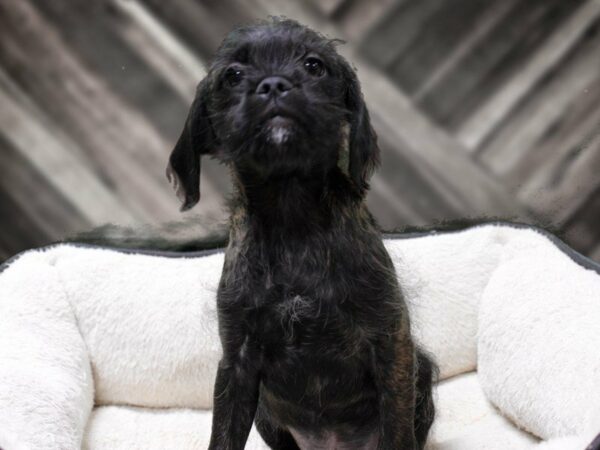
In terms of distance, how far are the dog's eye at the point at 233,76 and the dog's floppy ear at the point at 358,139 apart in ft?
0.71

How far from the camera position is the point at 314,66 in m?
1.48

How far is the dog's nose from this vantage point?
1368 millimetres

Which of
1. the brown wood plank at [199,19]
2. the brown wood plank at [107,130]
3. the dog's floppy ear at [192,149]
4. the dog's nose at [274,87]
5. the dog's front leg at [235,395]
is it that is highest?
the dog's nose at [274,87]

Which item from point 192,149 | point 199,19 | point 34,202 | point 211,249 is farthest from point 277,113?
point 34,202

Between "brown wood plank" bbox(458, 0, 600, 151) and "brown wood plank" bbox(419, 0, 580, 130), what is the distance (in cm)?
2

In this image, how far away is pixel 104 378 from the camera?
240 centimetres

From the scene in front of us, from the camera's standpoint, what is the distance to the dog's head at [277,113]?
54.5 inches

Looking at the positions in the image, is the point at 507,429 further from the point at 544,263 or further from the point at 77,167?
the point at 77,167

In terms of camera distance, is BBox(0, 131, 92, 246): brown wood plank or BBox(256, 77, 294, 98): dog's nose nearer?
BBox(256, 77, 294, 98): dog's nose

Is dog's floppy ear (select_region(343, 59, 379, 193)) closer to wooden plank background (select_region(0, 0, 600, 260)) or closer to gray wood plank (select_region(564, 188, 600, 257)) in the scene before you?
wooden plank background (select_region(0, 0, 600, 260))

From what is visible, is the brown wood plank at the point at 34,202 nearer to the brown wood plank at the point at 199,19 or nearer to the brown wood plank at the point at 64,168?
the brown wood plank at the point at 64,168

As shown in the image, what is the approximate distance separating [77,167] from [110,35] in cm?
48

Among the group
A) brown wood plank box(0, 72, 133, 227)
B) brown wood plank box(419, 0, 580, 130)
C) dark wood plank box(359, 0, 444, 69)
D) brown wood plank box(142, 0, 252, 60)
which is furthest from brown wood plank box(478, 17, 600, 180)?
brown wood plank box(0, 72, 133, 227)

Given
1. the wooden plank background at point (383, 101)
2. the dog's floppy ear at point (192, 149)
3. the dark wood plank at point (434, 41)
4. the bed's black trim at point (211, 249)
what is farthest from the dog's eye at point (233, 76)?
the dark wood plank at point (434, 41)
